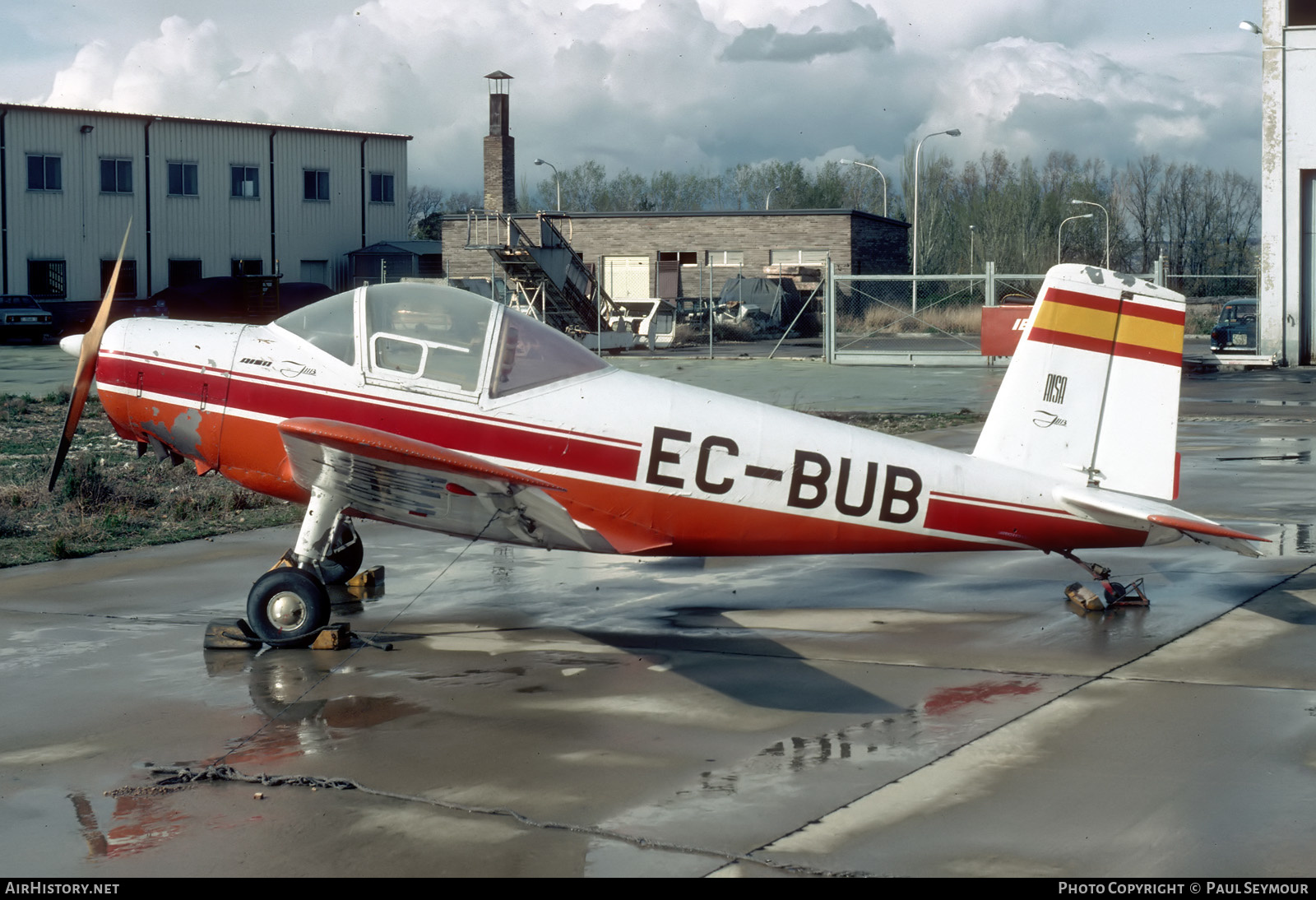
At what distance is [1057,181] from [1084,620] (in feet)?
329

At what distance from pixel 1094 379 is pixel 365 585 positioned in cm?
528

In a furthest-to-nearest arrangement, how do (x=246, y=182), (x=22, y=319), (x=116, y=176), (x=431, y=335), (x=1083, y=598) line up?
(x=246, y=182), (x=116, y=176), (x=22, y=319), (x=1083, y=598), (x=431, y=335)

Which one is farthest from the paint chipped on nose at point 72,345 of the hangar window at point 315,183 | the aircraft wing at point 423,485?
the hangar window at point 315,183

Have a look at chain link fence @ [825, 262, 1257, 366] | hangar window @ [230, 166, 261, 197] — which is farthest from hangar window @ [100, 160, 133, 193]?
chain link fence @ [825, 262, 1257, 366]

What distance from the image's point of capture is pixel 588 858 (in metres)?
4.75

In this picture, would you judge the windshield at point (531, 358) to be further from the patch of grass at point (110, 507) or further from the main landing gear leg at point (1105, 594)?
the patch of grass at point (110, 507)

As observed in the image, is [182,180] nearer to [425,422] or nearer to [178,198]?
[178,198]

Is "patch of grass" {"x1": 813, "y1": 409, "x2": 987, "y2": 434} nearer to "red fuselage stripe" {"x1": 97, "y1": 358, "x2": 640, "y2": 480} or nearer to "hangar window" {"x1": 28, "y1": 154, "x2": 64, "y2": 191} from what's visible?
"red fuselage stripe" {"x1": 97, "y1": 358, "x2": 640, "y2": 480}

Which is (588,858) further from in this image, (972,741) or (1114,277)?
(1114,277)

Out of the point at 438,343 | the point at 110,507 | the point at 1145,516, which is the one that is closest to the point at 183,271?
the point at 110,507

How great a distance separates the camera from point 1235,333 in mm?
33312

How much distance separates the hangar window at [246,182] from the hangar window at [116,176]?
4.48 meters

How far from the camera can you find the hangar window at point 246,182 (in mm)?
57250

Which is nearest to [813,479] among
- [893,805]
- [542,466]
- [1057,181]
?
[542,466]
